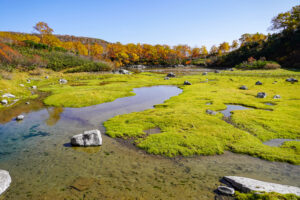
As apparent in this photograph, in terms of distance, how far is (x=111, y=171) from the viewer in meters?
11.8

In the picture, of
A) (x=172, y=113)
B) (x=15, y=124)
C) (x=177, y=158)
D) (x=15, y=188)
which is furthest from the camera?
(x=172, y=113)

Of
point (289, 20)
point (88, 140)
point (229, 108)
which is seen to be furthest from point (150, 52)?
point (88, 140)

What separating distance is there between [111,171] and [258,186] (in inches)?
349

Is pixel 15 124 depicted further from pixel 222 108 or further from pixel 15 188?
pixel 222 108

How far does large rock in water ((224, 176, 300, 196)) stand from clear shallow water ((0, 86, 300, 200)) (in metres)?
1.07

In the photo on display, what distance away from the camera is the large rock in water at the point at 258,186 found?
8.92 metres

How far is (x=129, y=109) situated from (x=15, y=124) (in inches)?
565

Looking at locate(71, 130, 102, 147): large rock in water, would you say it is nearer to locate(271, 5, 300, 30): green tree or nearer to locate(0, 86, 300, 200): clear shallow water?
locate(0, 86, 300, 200): clear shallow water

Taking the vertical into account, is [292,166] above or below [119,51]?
below

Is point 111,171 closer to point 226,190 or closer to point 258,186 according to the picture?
point 226,190

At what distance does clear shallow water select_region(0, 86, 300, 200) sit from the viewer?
9922mm

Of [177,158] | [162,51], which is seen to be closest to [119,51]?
[162,51]

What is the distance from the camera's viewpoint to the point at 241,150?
46.1 feet

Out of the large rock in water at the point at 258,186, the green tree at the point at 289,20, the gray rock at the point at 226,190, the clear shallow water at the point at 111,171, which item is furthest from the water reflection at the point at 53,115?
the green tree at the point at 289,20
